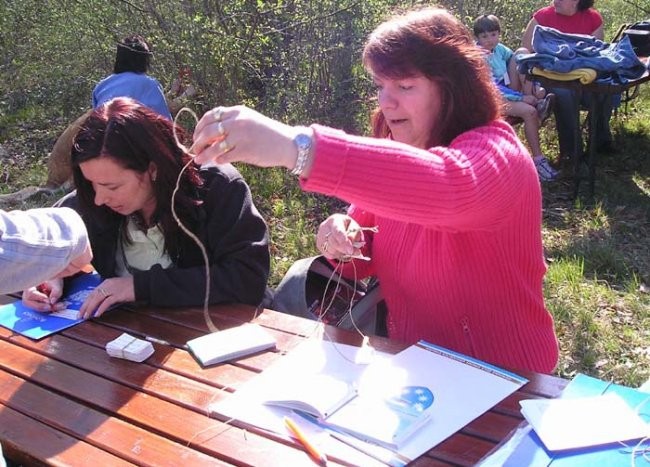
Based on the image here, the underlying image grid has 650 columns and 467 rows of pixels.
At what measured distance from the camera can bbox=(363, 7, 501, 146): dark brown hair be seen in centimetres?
162

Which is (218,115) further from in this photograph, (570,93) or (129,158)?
(570,93)

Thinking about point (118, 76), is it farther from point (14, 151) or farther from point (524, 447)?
point (524, 447)

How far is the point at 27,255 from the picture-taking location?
1.36m

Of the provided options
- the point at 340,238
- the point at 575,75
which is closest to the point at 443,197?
the point at 340,238

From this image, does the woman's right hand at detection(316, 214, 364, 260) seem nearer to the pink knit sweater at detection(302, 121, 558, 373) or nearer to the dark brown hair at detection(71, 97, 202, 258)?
the pink knit sweater at detection(302, 121, 558, 373)

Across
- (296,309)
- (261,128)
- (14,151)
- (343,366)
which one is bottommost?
(14,151)

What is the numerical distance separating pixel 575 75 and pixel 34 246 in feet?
13.0

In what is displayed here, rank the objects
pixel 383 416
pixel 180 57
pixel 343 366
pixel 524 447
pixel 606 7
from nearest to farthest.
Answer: pixel 524 447, pixel 383 416, pixel 343 366, pixel 180 57, pixel 606 7

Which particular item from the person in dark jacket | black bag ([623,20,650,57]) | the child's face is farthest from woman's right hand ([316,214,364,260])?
black bag ([623,20,650,57])

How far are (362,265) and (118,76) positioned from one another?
3.52 meters

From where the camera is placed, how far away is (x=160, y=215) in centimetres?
218

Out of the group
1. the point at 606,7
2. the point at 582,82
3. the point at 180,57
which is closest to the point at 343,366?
the point at 582,82

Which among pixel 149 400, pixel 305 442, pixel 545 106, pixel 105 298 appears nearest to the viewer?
pixel 305 442

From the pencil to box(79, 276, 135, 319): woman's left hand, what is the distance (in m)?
0.82
